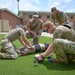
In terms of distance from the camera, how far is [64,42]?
4.77 metres

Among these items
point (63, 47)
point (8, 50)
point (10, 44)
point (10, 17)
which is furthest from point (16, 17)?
point (63, 47)

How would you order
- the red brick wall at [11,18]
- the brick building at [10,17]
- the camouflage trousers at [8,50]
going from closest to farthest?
the camouflage trousers at [8,50]
the brick building at [10,17]
the red brick wall at [11,18]

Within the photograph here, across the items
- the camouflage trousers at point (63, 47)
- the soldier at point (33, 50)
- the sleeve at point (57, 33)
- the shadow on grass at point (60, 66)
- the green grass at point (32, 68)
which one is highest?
the sleeve at point (57, 33)

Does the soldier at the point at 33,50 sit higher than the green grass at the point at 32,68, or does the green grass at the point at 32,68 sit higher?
the soldier at the point at 33,50

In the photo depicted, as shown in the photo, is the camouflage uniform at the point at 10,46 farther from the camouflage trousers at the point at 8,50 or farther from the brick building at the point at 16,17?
the brick building at the point at 16,17

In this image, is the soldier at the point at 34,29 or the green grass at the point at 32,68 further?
the soldier at the point at 34,29

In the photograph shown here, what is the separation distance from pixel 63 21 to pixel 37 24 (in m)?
1.04

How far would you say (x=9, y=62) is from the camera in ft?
17.4

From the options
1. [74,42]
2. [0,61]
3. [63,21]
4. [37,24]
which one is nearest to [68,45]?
[74,42]

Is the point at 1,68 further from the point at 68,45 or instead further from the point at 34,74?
the point at 68,45

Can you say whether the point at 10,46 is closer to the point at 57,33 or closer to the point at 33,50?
the point at 33,50

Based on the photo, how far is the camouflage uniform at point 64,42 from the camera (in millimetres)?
4754

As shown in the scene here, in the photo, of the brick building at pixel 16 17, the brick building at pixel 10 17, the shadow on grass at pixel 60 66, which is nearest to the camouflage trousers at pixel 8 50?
the shadow on grass at pixel 60 66

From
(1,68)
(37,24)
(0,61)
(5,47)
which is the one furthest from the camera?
(37,24)
